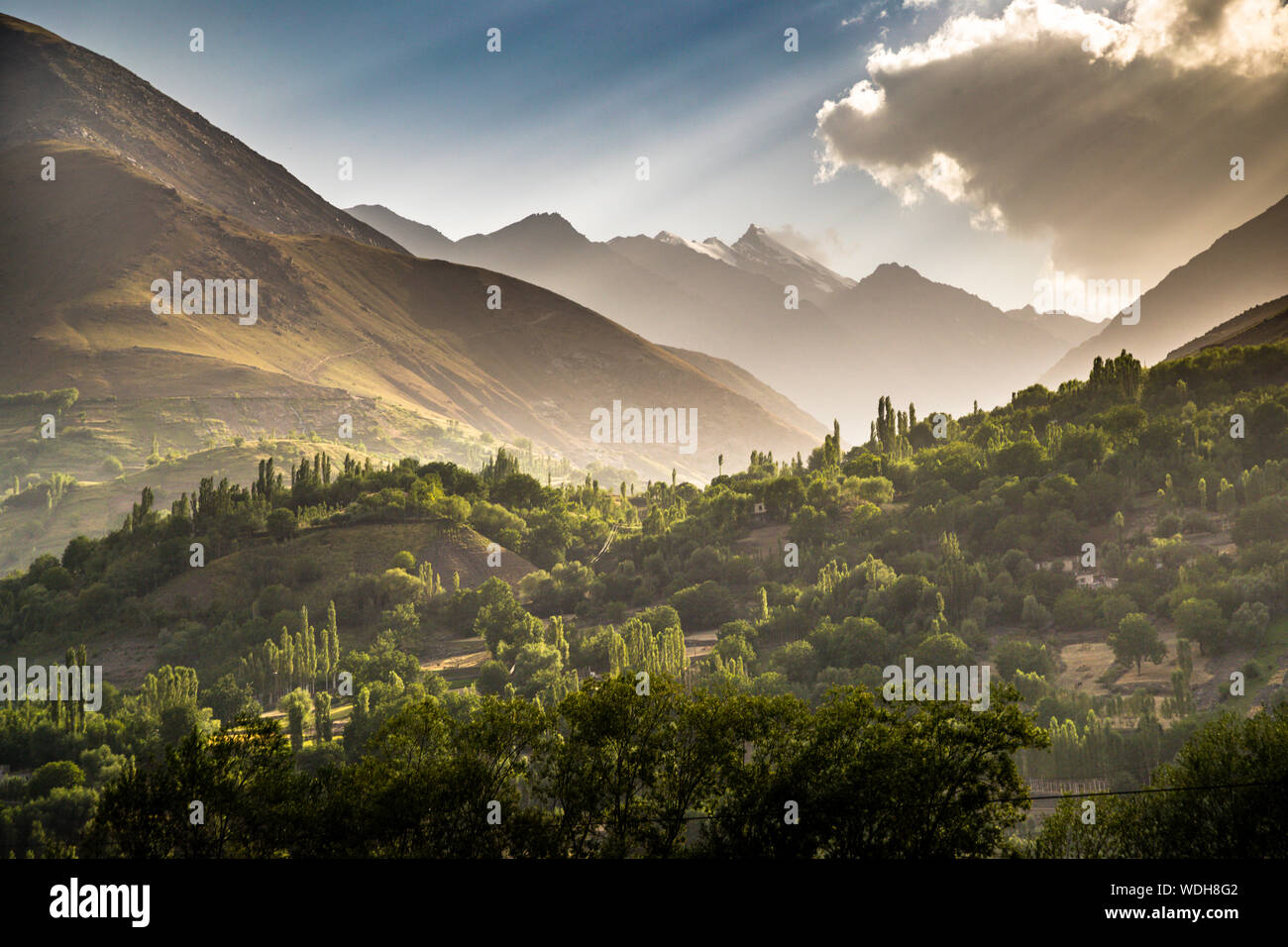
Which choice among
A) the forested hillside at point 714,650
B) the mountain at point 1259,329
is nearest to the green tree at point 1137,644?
the forested hillside at point 714,650

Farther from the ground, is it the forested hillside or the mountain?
the mountain

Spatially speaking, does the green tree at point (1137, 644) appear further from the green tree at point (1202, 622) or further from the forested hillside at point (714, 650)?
the green tree at point (1202, 622)

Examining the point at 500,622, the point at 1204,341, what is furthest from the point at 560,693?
the point at 1204,341

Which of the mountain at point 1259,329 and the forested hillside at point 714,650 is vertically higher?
the mountain at point 1259,329

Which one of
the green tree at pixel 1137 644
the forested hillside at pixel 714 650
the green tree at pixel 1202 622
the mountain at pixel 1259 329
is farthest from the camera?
the mountain at pixel 1259 329

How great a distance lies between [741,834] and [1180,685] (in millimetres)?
49196

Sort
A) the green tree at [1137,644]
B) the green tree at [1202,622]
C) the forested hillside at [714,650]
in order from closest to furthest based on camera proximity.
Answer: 1. the forested hillside at [714,650]
2. the green tree at [1202,622]
3. the green tree at [1137,644]

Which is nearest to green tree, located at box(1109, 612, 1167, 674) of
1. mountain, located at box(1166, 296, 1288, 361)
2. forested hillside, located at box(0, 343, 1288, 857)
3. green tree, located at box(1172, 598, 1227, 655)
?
forested hillside, located at box(0, 343, 1288, 857)

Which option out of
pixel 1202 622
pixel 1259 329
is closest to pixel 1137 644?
pixel 1202 622

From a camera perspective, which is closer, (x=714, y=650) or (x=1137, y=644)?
(x=1137, y=644)

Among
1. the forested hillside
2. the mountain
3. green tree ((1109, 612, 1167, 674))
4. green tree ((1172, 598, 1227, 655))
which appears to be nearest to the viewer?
the forested hillside

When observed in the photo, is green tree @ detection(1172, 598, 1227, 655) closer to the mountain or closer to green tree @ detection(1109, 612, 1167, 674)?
green tree @ detection(1109, 612, 1167, 674)

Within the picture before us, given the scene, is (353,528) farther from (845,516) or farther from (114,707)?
(845,516)

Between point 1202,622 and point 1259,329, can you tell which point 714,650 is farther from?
point 1259,329
